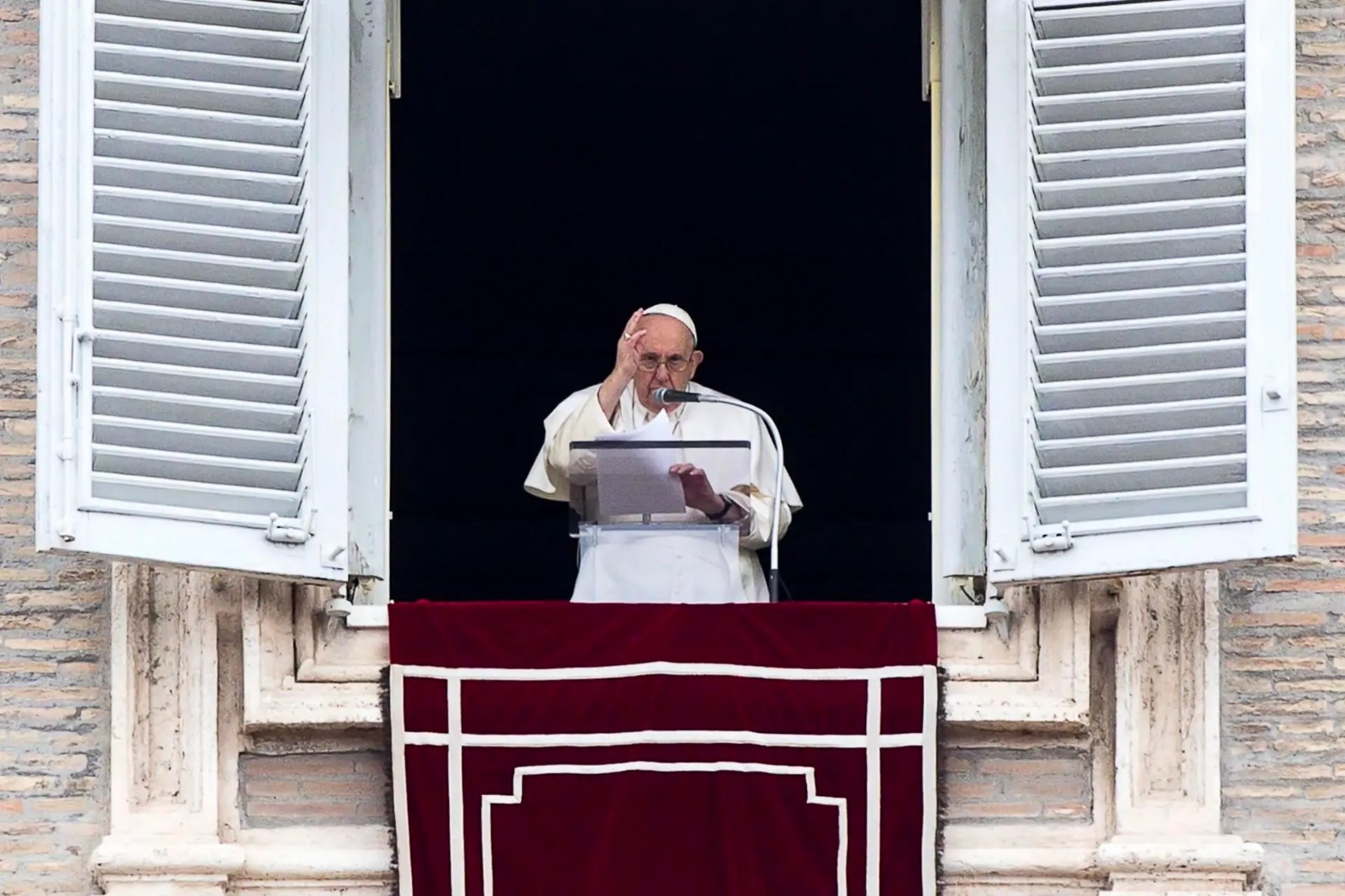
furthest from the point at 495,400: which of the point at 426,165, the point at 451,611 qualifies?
the point at 451,611

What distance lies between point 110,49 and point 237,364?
743 mm

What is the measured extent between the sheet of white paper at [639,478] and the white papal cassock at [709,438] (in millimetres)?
157

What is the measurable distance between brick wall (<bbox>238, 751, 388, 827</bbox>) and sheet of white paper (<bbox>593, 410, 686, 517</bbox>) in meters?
0.79

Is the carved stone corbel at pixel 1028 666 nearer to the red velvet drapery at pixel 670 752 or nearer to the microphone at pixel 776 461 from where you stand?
the red velvet drapery at pixel 670 752

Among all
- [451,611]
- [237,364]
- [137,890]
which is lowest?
[137,890]

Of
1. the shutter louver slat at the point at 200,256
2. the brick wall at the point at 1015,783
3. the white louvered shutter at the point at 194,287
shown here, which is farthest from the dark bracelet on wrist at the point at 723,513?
the shutter louver slat at the point at 200,256

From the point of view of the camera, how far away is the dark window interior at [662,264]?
10.5 metres

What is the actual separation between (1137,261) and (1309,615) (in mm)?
932

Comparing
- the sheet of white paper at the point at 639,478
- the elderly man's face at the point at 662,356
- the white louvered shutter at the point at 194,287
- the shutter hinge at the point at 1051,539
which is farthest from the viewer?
the elderly man's face at the point at 662,356

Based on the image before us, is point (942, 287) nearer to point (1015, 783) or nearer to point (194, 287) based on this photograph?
point (1015, 783)

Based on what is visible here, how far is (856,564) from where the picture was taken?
445 inches

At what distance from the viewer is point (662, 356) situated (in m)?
7.98

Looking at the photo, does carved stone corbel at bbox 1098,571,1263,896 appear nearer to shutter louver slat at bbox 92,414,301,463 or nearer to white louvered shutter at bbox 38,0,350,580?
white louvered shutter at bbox 38,0,350,580

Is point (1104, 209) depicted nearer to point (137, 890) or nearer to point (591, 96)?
point (137, 890)
